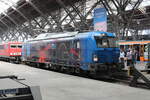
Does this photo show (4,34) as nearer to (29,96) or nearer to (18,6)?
(18,6)

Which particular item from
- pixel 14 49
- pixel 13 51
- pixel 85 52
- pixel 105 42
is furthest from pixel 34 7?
pixel 85 52

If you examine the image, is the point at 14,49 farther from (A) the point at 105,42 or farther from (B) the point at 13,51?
(A) the point at 105,42

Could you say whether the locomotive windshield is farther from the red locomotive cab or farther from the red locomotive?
the red locomotive cab

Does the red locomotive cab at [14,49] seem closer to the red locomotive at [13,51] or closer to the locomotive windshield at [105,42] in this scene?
the red locomotive at [13,51]

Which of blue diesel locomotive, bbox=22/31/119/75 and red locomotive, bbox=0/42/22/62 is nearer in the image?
blue diesel locomotive, bbox=22/31/119/75

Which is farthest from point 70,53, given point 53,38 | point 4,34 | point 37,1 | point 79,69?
point 4,34

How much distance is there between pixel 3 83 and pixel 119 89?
30.5 feet

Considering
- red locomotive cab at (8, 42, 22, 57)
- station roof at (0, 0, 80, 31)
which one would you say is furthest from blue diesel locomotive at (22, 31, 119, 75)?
station roof at (0, 0, 80, 31)

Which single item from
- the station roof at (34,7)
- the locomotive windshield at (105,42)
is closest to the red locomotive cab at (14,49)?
the station roof at (34,7)

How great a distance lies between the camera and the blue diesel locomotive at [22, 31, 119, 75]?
1728 centimetres

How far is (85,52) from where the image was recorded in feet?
58.1

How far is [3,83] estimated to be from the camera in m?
3.62

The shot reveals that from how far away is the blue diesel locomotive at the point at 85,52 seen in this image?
1728 centimetres

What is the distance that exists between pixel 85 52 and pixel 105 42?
160cm
